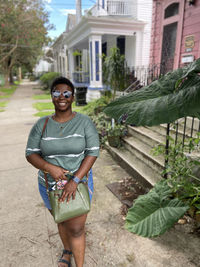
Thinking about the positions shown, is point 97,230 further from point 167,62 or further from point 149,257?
point 167,62

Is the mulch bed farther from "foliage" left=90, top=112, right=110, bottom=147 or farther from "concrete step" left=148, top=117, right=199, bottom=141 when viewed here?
"foliage" left=90, top=112, right=110, bottom=147

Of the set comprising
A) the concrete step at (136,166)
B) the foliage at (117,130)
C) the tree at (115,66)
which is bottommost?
the concrete step at (136,166)

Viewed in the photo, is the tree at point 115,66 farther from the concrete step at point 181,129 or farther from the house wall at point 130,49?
the house wall at point 130,49

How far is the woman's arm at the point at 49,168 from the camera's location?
5.42 feet

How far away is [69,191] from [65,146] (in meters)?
0.37

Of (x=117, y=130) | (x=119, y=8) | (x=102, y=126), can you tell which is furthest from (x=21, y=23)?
(x=117, y=130)

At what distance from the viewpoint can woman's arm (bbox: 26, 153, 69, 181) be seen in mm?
1653

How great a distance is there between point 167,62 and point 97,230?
7.20 m

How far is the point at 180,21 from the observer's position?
23.4 feet

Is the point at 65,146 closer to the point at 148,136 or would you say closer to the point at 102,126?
the point at 148,136

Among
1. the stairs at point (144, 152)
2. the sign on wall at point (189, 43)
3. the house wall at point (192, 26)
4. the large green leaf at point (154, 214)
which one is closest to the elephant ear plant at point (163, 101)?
the large green leaf at point (154, 214)

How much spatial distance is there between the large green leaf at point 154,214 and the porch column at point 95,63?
8565mm

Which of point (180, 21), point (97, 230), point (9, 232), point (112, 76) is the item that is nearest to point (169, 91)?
point (97, 230)

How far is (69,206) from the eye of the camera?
162cm
